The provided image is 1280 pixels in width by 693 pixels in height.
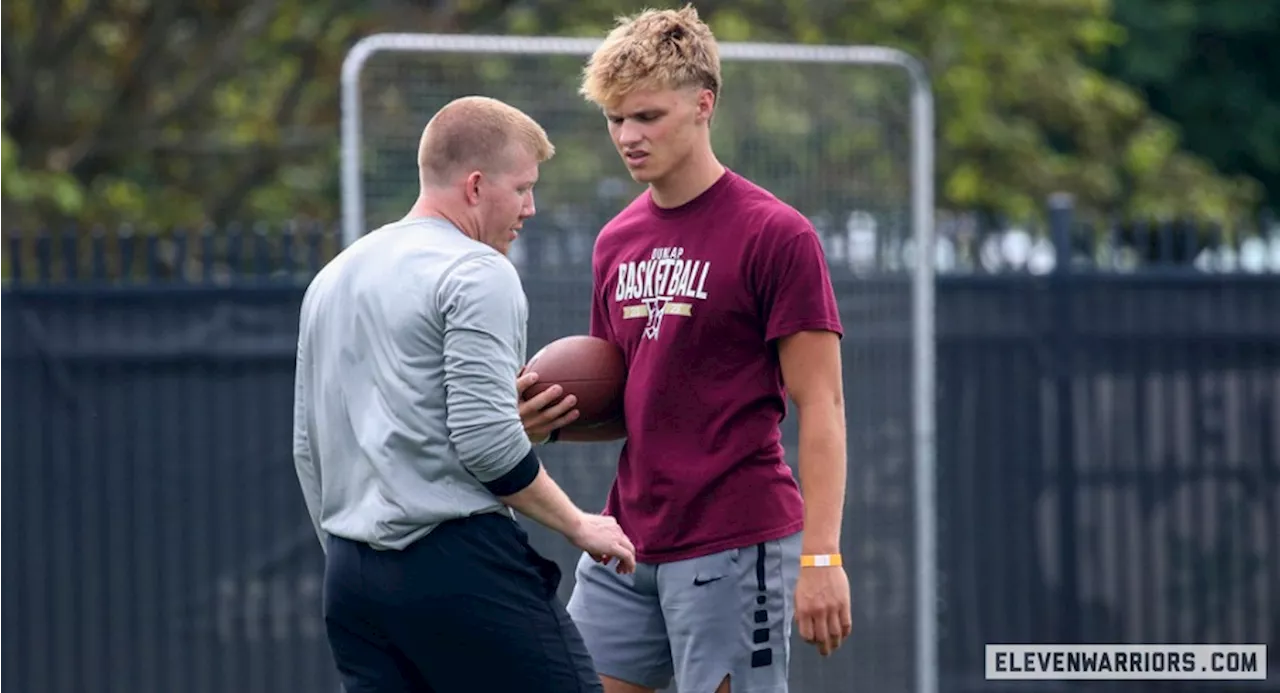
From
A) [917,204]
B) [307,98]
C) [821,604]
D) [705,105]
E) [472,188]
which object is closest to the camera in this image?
[472,188]

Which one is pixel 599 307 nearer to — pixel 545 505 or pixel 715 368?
pixel 715 368

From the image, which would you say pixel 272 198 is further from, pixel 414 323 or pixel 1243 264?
pixel 414 323

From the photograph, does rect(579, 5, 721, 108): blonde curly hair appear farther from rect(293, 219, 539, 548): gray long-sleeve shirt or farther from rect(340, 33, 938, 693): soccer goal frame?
rect(340, 33, 938, 693): soccer goal frame

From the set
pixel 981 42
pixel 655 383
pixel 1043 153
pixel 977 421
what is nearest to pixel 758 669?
pixel 655 383

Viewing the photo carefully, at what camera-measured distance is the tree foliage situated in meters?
12.1

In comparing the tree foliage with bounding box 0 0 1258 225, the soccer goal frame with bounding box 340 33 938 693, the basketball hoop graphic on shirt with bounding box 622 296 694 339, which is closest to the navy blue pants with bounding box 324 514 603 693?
the basketball hoop graphic on shirt with bounding box 622 296 694 339

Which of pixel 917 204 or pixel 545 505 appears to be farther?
pixel 917 204

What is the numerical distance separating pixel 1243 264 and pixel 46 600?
5350 mm

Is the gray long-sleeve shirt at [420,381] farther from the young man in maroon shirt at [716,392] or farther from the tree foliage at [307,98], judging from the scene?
the tree foliage at [307,98]

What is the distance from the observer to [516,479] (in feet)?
11.8

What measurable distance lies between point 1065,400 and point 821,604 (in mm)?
4325

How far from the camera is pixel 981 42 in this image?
A: 1445 centimetres

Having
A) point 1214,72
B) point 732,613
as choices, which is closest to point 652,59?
point 732,613

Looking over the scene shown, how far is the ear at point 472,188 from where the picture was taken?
12.2 feet
